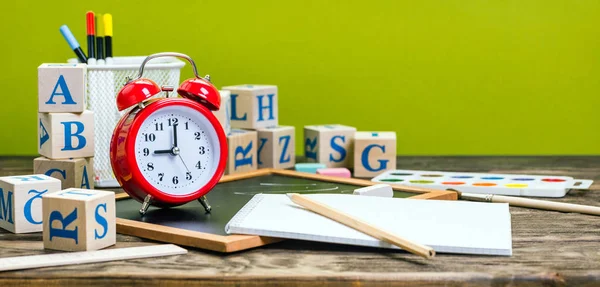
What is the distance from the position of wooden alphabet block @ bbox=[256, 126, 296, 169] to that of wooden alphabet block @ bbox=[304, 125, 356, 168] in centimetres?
5

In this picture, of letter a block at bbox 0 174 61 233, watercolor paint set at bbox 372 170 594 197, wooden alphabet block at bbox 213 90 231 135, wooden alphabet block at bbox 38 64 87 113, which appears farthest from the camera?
wooden alphabet block at bbox 213 90 231 135

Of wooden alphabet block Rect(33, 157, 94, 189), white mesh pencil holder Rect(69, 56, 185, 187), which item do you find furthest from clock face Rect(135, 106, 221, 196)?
white mesh pencil holder Rect(69, 56, 185, 187)

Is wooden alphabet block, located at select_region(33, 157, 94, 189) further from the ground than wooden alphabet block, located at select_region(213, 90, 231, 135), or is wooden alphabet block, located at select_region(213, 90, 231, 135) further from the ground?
wooden alphabet block, located at select_region(213, 90, 231, 135)

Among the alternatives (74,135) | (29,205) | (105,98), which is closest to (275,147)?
(105,98)

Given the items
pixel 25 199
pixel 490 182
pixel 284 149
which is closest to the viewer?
pixel 25 199

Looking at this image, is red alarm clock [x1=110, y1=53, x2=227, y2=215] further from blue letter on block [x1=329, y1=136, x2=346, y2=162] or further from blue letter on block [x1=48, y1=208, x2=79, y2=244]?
blue letter on block [x1=329, y1=136, x2=346, y2=162]

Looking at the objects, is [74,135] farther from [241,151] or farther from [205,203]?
[241,151]

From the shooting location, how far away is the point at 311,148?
194cm

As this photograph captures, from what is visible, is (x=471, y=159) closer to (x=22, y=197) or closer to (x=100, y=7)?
(x=100, y=7)

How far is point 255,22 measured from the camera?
2.21 metres

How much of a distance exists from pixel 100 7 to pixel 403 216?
47.4 inches

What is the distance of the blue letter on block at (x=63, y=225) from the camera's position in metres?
1.16

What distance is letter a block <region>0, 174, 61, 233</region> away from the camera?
1274mm

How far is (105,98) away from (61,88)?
0.21m
